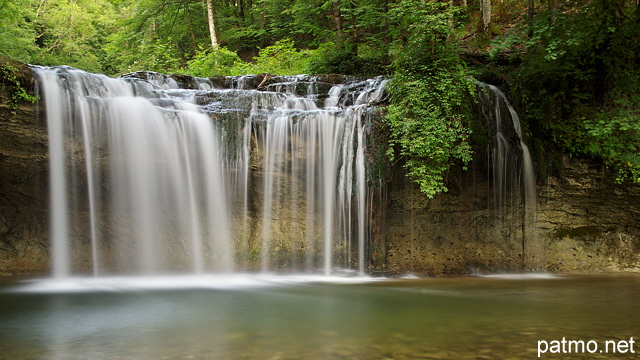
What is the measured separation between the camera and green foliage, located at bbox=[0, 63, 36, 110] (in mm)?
7727

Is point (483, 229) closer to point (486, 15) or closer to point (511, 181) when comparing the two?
point (511, 181)

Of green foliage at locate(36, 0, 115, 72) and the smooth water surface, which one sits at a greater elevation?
green foliage at locate(36, 0, 115, 72)

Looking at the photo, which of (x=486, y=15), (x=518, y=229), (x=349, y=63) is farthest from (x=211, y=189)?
(x=486, y=15)

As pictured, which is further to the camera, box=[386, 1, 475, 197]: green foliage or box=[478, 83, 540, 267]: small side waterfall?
box=[478, 83, 540, 267]: small side waterfall

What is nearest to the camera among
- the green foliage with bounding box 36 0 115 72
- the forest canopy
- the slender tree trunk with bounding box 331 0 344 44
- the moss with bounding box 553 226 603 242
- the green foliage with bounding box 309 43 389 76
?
the forest canopy

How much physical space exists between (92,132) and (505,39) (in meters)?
8.93

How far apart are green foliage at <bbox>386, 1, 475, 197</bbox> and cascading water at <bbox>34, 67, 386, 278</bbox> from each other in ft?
2.82

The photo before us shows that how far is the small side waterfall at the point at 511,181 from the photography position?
967 cm

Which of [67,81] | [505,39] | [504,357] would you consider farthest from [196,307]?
[505,39]

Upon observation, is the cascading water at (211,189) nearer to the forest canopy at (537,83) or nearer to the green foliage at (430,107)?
the green foliage at (430,107)

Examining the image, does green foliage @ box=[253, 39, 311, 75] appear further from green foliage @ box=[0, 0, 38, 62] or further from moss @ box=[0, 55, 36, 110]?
moss @ box=[0, 55, 36, 110]

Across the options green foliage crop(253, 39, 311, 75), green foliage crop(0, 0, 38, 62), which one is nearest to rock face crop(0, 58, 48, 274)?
green foliage crop(253, 39, 311, 75)

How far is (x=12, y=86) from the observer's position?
7.80 meters

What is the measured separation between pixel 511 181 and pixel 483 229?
3.98ft
